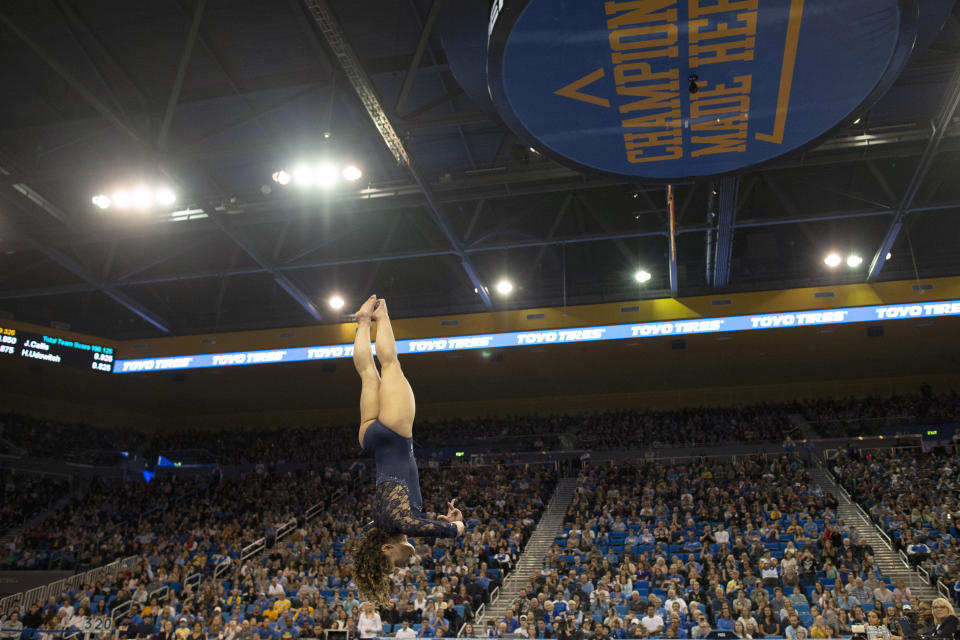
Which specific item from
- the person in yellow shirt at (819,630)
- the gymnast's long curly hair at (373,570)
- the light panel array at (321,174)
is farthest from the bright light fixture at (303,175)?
the person in yellow shirt at (819,630)

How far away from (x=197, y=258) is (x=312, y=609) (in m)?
11.5

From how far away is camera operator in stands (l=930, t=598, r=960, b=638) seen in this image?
18.4 ft

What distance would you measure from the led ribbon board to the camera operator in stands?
50.7ft

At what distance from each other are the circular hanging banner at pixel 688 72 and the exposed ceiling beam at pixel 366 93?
3317mm

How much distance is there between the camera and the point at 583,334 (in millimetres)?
21625

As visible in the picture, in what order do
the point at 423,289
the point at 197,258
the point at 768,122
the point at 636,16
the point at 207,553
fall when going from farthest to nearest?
the point at 423,289 < the point at 197,258 < the point at 207,553 < the point at 768,122 < the point at 636,16

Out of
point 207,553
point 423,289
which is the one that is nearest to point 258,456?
point 207,553

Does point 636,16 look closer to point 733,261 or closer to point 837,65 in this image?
point 837,65

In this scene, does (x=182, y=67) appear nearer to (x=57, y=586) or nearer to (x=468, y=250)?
(x=468, y=250)

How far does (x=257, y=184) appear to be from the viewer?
18125 millimetres

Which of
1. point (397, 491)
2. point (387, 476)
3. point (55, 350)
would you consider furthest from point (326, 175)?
point (55, 350)

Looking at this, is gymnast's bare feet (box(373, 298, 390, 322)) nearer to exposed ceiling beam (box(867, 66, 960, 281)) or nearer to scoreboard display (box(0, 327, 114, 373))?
exposed ceiling beam (box(867, 66, 960, 281))

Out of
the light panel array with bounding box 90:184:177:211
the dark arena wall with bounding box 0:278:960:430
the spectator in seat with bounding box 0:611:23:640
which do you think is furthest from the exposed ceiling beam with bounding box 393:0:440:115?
the spectator in seat with bounding box 0:611:23:640

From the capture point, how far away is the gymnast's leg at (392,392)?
5.99m
